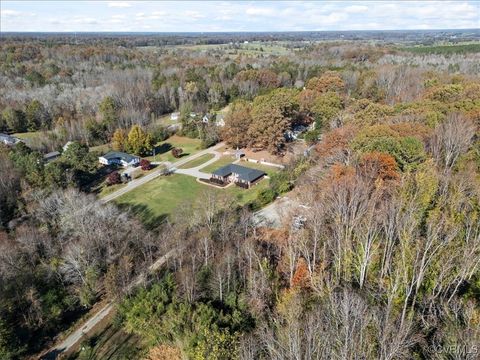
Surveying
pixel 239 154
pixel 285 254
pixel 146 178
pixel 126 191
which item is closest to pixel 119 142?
pixel 146 178

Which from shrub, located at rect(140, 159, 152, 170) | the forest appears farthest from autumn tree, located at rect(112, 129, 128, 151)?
shrub, located at rect(140, 159, 152, 170)

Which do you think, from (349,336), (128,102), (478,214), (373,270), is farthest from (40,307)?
(128,102)

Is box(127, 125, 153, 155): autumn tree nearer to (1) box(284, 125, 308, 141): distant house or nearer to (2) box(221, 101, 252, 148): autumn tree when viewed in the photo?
(2) box(221, 101, 252, 148): autumn tree

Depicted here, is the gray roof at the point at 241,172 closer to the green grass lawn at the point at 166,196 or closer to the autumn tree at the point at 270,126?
the green grass lawn at the point at 166,196

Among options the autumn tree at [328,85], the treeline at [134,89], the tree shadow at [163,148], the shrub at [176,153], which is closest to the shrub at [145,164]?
the shrub at [176,153]

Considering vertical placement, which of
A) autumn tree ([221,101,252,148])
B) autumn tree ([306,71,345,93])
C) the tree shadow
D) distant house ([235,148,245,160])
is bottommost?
the tree shadow

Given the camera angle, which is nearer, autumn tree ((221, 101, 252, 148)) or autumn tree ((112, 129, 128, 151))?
autumn tree ((221, 101, 252, 148))

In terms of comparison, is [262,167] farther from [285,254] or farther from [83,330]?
[83,330]
